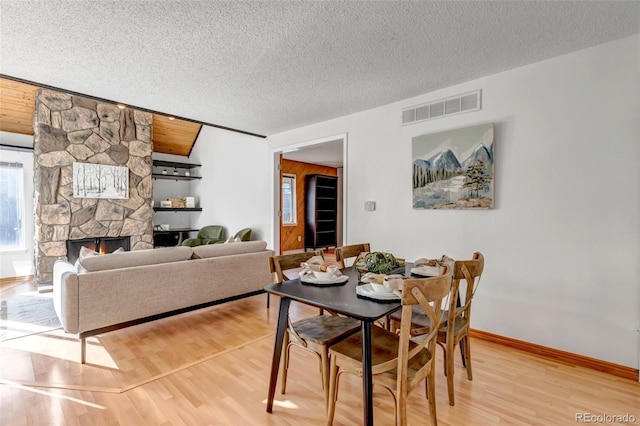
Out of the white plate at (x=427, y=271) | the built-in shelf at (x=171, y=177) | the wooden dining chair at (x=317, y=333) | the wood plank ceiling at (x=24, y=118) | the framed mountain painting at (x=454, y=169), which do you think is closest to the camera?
the wooden dining chair at (x=317, y=333)

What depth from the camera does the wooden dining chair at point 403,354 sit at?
1377 mm

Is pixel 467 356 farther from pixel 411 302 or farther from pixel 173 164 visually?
pixel 173 164

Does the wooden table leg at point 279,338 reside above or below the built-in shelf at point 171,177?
below

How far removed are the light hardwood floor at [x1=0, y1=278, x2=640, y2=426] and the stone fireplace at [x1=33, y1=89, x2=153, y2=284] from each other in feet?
7.03

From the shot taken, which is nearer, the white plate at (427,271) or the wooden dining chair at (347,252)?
the white plate at (427,271)

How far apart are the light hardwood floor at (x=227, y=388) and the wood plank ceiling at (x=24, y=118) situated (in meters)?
2.77

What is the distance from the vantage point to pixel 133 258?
9.14 ft

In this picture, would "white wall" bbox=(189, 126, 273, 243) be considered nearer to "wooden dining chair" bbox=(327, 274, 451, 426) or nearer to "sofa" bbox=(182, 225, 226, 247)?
"sofa" bbox=(182, 225, 226, 247)

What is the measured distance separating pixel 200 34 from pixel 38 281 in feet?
16.1

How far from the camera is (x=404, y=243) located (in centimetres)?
350

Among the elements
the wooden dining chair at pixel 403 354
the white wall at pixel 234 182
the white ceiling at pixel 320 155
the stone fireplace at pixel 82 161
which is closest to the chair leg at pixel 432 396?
the wooden dining chair at pixel 403 354

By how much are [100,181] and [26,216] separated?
1309 millimetres

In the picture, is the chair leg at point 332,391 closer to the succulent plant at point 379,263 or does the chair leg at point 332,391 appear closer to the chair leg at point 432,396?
the chair leg at point 432,396

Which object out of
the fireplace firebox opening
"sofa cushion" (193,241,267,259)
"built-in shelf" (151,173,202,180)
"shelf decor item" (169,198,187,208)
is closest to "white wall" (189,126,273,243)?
"built-in shelf" (151,173,202,180)
